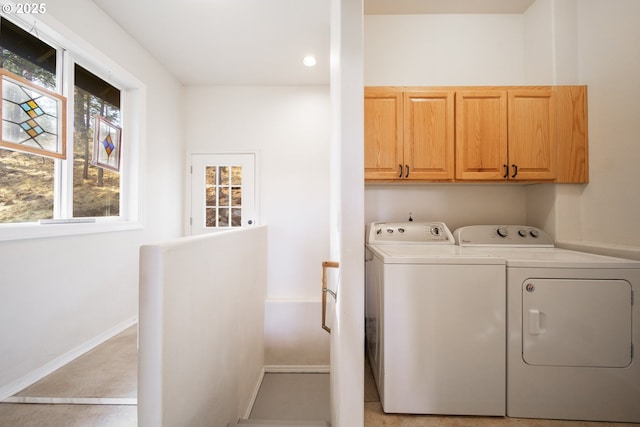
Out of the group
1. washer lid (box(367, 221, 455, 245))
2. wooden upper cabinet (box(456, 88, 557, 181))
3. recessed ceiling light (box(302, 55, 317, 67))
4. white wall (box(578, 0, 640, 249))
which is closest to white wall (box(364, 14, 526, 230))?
washer lid (box(367, 221, 455, 245))

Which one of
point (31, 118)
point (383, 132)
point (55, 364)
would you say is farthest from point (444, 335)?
point (31, 118)

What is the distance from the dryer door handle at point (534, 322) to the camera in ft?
4.42

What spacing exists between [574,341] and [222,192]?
370cm

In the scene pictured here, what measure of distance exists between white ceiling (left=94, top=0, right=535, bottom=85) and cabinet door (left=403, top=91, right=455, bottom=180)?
0.94 metres

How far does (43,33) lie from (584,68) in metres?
4.10

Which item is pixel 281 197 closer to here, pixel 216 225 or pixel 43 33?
pixel 216 225

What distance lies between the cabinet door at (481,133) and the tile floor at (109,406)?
Result: 1621 mm

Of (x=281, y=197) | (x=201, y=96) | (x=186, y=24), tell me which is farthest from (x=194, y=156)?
(x=186, y=24)

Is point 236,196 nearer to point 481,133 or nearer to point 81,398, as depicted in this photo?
point 81,398

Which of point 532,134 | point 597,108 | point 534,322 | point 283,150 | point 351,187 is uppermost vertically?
point 283,150

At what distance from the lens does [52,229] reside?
1819mm

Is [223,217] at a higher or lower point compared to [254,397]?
higher

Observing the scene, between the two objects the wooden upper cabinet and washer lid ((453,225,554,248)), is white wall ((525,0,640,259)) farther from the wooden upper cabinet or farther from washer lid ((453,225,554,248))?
the wooden upper cabinet

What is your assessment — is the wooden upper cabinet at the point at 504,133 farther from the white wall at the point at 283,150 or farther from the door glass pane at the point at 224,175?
the door glass pane at the point at 224,175
